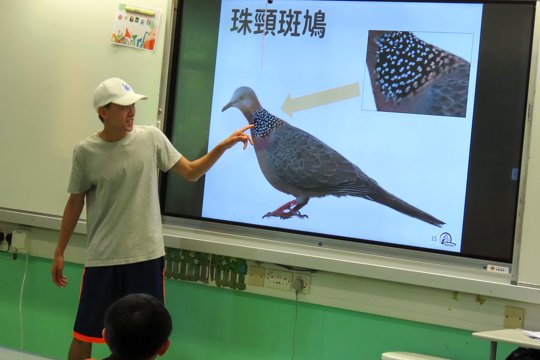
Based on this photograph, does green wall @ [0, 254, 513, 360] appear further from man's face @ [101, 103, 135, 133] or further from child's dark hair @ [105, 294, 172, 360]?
child's dark hair @ [105, 294, 172, 360]

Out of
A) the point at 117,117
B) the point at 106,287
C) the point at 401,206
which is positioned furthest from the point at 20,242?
the point at 401,206

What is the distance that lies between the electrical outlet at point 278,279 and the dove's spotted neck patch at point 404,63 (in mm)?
957

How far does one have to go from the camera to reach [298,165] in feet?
9.37

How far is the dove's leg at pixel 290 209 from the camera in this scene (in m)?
2.83

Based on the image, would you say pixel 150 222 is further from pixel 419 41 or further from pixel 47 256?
pixel 419 41

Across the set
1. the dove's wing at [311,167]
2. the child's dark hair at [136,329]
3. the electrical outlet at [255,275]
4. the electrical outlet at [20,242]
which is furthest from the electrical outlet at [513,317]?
the electrical outlet at [20,242]

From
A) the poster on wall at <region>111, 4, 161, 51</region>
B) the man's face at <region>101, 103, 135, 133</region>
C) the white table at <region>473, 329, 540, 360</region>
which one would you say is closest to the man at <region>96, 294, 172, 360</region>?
the man's face at <region>101, 103, 135, 133</region>

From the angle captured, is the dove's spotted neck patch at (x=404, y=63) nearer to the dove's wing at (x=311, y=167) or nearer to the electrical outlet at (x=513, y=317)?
the dove's wing at (x=311, y=167)

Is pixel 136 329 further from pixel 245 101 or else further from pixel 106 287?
pixel 245 101

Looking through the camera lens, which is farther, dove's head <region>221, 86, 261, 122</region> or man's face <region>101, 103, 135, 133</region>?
dove's head <region>221, 86, 261, 122</region>

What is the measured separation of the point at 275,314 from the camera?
2.86 metres

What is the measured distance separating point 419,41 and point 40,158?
6.82ft

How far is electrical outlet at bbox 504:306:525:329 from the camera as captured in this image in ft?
8.09

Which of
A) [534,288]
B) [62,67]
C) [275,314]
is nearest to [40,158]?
[62,67]
